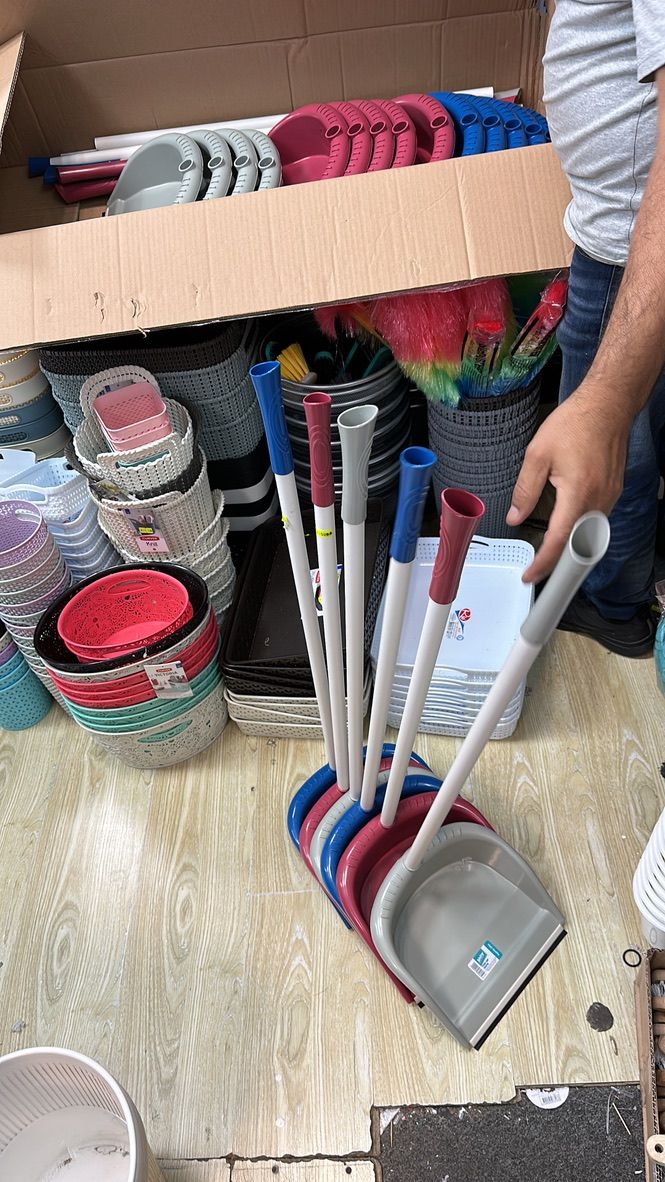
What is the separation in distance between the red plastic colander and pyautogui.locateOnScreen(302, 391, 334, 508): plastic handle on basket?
55 centimetres

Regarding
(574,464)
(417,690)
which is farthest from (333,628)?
(574,464)

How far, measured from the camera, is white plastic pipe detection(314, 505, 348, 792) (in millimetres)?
801

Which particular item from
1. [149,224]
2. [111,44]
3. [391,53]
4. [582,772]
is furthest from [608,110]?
[111,44]

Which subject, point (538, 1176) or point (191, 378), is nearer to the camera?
point (538, 1176)

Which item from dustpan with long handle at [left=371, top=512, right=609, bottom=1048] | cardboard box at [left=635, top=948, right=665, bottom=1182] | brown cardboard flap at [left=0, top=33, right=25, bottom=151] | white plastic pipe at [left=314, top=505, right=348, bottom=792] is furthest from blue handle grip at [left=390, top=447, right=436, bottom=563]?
brown cardboard flap at [left=0, top=33, right=25, bottom=151]

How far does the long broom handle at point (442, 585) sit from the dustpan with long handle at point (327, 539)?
10 centimetres

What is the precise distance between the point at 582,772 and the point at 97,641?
84 centimetres

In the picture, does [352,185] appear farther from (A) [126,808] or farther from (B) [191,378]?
(A) [126,808]

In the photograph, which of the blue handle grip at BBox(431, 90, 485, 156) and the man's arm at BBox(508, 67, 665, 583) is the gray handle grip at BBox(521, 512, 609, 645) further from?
the blue handle grip at BBox(431, 90, 485, 156)

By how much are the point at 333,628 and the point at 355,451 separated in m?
A: 0.28

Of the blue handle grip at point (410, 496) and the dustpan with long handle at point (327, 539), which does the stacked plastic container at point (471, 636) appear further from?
the blue handle grip at point (410, 496)

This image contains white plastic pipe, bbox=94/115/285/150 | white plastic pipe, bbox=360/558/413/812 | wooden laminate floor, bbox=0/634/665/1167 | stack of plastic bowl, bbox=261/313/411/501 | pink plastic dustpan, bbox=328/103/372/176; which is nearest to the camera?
white plastic pipe, bbox=360/558/413/812

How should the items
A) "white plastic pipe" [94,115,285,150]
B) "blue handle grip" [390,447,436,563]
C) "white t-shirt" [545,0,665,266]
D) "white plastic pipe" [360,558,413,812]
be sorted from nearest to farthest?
"blue handle grip" [390,447,436,563], "white plastic pipe" [360,558,413,812], "white t-shirt" [545,0,665,266], "white plastic pipe" [94,115,285,150]

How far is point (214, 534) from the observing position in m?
1.41
